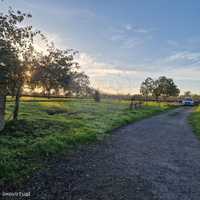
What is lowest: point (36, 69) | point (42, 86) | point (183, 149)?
point (183, 149)

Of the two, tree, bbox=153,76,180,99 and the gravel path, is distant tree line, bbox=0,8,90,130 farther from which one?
tree, bbox=153,76,180,99

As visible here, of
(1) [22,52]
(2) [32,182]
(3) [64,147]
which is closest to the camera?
(2) [32,182]

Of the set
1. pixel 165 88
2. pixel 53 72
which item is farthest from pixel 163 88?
pixel 53 72

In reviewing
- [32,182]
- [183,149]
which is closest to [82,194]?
[32,182]

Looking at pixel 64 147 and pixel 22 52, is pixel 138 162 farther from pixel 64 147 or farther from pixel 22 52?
pixel 22 52

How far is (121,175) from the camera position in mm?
7551

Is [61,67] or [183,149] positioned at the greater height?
[61,67]

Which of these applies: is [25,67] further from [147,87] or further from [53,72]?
[147,87]

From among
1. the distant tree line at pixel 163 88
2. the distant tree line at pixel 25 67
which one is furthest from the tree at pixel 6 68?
the distant tree line at pixel 163 88

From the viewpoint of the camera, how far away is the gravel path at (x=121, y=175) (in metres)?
6.06

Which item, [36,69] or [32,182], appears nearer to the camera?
[32,182]

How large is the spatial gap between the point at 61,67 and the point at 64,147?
6507 mm

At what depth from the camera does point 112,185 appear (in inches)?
261

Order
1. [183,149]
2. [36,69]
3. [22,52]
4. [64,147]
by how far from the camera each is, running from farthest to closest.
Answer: [36,69] < [22,52] < [183,149] < [64,147]
